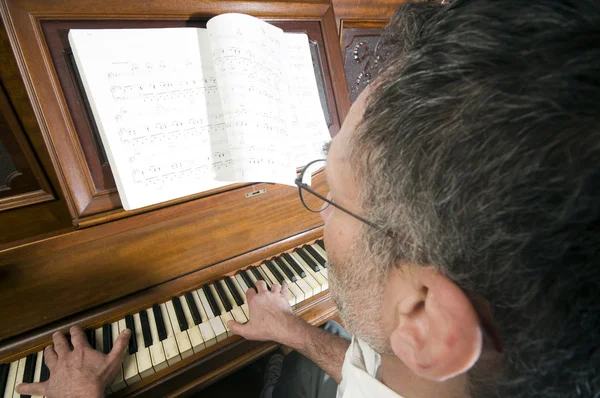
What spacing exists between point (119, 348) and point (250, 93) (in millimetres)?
848

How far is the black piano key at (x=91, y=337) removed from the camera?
0.85 metres

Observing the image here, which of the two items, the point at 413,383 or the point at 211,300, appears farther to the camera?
the point at 211,300

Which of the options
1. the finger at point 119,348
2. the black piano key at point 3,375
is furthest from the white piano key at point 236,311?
the black piano key at point 3,375

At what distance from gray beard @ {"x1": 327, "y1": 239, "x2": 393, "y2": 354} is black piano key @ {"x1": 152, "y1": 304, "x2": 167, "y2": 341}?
613 mm

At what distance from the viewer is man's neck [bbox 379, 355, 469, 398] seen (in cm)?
48

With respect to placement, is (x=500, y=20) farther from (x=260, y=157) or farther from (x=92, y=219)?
(x=92, y=219)

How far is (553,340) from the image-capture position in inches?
14.7

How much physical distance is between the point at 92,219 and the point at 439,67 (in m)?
0.89

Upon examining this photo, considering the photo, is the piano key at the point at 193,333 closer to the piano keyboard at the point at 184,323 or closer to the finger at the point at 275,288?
the piano keyboard at the point at 184,323

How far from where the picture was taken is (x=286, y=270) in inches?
44.3

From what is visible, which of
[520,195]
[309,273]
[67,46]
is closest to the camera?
[520,195]

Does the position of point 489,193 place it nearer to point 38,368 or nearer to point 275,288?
point 275,288

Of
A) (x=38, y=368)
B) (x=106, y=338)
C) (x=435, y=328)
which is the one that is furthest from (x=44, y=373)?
(x=435, y=328)

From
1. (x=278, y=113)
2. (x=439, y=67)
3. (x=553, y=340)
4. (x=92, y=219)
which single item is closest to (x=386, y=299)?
(x=553, y=340)
